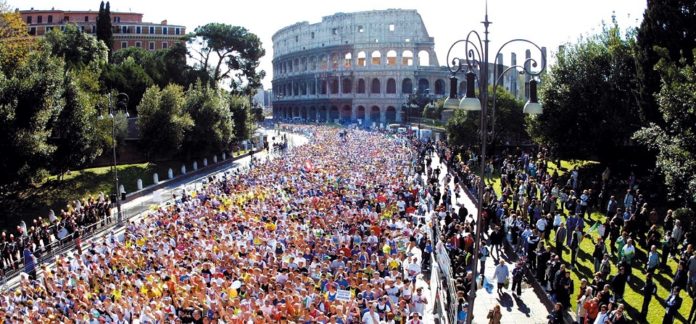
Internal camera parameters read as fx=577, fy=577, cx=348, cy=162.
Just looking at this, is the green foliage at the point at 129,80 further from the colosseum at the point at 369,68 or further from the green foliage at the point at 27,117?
the colosseum at the point at 369,68

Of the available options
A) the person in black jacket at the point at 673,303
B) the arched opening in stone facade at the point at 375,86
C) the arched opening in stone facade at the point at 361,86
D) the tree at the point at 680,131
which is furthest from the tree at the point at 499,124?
the arched opening in stone facade at the point at 361,86

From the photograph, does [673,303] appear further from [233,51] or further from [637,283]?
[233,51]

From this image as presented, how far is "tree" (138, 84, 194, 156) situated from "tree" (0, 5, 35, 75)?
7.55 m

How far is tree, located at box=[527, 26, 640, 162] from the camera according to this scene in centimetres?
2828

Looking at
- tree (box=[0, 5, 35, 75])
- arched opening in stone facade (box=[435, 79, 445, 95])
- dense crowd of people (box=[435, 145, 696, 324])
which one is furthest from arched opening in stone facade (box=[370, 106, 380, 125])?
dense crowd of people (box=[435, 145, 696, 324])

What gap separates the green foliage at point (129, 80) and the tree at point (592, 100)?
33362 mm

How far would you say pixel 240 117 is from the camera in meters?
53.4

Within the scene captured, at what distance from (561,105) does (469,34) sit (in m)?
23.2

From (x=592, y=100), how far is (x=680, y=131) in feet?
37.5

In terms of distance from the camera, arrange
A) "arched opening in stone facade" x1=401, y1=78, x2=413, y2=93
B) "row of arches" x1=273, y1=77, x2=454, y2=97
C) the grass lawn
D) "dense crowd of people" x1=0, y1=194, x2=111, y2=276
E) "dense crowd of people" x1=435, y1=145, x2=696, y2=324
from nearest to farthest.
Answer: "dense crowd of people" x1=435, y1=145, x2=696, y2=324
the grass lawn
"dense crowd of people" x1=0, y1=194, x2=111, y2=276
"row of arches" x1=273, y1=77, x2=454, y2=97
"arched opening in stone facade" x1=401, y1=78, x2=413, y2=93

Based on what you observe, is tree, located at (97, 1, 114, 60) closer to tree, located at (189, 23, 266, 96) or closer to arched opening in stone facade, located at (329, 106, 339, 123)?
tree, located at (189, 23, 266, 96)

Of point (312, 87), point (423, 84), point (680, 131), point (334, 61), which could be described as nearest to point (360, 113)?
point (334, 61)

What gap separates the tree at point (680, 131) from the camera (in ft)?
56.5

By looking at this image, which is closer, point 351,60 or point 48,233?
point 48,233
